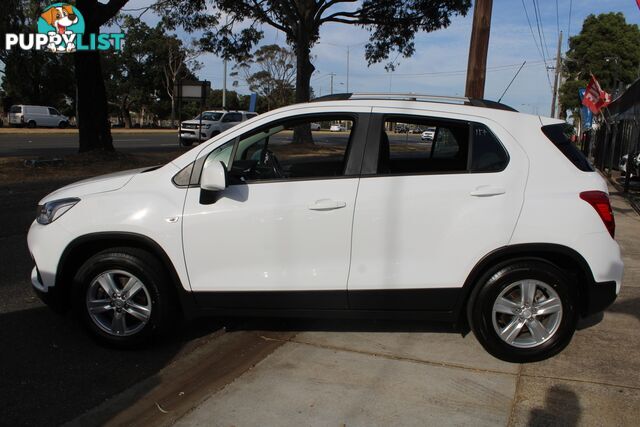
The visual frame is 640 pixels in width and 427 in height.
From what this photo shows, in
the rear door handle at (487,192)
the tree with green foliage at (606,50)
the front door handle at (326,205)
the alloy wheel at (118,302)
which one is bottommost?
the alloy wheel at (118,302)

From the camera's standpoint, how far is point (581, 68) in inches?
1837

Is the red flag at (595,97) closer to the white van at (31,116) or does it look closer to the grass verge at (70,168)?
the grass verge at (70,168)

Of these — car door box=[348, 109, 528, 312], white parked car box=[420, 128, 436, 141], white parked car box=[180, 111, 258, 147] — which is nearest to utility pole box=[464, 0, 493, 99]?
white parked car box=[420, 128, 436, 141]

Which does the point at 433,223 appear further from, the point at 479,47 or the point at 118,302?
the point at 479,47

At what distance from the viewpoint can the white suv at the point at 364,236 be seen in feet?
12.3

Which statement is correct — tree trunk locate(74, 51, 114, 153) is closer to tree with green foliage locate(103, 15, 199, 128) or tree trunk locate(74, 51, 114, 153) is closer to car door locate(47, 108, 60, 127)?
car door locate(47, 108, 60, 127)

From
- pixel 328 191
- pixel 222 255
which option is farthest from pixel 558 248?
pixel 222 255

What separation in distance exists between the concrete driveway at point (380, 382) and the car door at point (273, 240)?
46 centimetres

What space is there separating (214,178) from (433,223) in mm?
1483

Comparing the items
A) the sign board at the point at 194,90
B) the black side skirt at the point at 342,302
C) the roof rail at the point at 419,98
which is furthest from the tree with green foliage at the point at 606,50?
the black side skirt at the point at 342,302

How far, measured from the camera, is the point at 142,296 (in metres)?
3.99

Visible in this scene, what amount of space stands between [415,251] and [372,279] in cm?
35

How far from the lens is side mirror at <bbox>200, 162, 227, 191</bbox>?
145 inches

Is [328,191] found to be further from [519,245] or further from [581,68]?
[581,68]
